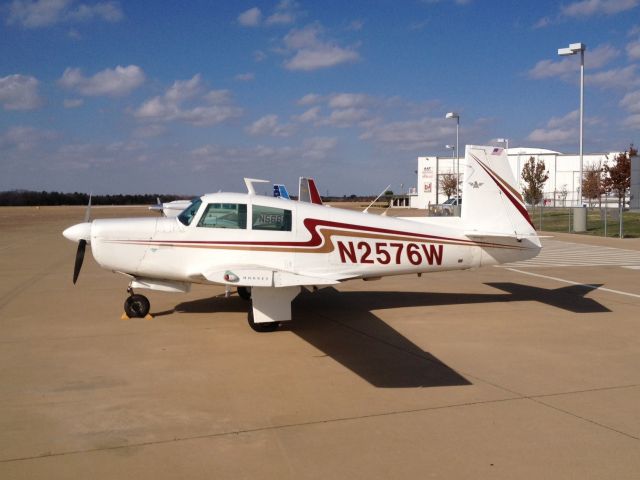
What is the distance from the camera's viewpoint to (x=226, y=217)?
9312 millimetres

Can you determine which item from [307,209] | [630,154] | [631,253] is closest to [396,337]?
[307,209]

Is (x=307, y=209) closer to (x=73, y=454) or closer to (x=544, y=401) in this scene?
(x=544, y=401)

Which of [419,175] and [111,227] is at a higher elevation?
[419,175]

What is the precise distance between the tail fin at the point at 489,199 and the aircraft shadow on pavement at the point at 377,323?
1872 mm

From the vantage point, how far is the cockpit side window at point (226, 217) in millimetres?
9281

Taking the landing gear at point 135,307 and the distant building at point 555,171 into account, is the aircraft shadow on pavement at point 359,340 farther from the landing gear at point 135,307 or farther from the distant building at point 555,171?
the distant building at point 555,171

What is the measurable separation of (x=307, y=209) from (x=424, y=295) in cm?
418

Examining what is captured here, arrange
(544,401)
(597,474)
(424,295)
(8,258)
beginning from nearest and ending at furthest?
(597,474) → (544,401) → (424,295) → (8,258)

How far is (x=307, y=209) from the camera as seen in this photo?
9.61 m

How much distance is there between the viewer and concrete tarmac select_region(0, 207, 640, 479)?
4578 mm

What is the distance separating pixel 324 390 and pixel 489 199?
577cm

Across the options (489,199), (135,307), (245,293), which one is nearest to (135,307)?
(135,307)

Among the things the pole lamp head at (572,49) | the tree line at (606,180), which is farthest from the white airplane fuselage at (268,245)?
the tree line at (606,180)

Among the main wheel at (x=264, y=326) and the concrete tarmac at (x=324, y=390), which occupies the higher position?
the main wheel at (x=264, y=326)
